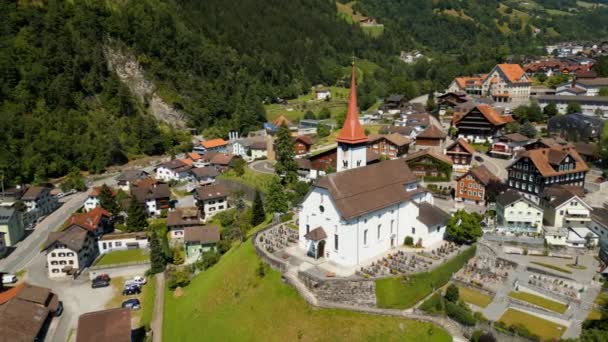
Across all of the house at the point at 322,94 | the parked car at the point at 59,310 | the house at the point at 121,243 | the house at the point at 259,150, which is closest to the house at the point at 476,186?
the house at the point at 259,150

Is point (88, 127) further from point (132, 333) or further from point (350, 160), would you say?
point (350, 160)

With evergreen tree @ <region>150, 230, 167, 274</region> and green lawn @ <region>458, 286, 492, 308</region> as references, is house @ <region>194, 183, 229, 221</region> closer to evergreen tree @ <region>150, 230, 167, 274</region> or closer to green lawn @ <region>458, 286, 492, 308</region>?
evergreen tree @ <region>150, 230, 167, 274</region>

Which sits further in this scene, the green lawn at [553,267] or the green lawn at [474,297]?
the green lawn at [553,267]

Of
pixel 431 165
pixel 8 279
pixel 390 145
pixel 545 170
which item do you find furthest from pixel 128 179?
pixel 545 170

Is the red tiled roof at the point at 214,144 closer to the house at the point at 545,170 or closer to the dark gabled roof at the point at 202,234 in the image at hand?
the dark gabled roof at the point at 202,234

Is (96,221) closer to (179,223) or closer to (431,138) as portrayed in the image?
(179,223)

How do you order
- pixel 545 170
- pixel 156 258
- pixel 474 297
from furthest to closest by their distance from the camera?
pixel 156 258, pixel 545 170, pixel 474 297

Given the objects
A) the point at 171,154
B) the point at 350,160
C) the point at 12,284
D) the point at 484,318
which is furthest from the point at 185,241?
the point at 171,154
